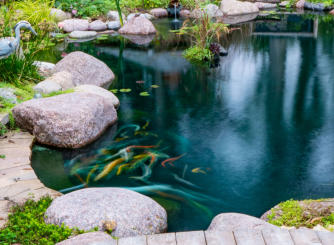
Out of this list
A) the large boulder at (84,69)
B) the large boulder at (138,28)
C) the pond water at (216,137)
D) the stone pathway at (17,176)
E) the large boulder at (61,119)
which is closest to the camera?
the stone pathway at (17,176)

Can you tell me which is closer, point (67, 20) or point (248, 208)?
point (248, 208)

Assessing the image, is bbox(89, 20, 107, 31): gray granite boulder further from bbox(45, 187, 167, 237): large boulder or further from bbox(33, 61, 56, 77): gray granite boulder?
bbox(45, 187, 167, 237): large boulder

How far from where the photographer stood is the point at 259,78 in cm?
836

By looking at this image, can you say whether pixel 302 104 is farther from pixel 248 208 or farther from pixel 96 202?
pixel 96 202

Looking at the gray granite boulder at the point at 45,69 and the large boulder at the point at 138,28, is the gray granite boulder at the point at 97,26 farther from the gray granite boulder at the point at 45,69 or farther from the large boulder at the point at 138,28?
the gray granite boulder at the point at 45,69

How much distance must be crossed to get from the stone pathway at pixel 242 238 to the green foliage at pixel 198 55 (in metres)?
7.18

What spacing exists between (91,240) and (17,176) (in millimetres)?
1801

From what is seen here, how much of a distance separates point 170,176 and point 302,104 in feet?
10.7

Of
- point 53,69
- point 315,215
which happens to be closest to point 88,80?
point 53,69

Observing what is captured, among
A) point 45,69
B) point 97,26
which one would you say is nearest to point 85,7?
point 97,26

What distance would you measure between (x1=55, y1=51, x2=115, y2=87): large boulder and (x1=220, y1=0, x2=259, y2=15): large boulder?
9800 mm

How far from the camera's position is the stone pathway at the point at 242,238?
2568mm

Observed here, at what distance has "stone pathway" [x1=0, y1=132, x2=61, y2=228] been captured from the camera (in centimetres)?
375

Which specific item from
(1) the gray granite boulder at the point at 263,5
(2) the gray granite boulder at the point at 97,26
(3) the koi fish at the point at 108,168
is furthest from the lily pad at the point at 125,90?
(1) the gray granite boulder at the point at 263,5
